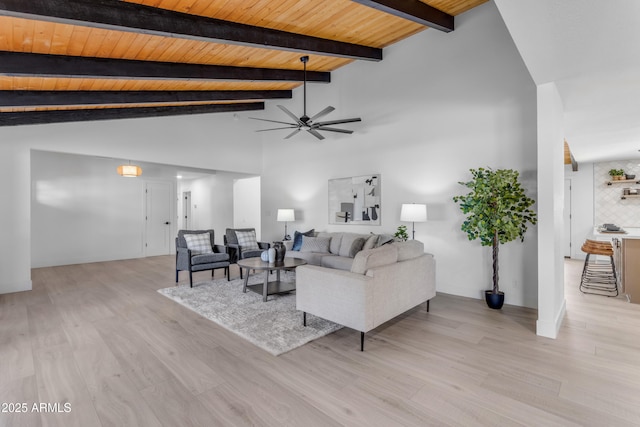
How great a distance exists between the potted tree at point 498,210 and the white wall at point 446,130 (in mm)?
309

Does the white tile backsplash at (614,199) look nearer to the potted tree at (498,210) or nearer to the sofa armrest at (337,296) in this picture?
the potted tree at (498,210)

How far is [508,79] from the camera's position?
4.06m

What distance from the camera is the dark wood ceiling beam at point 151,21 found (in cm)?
213

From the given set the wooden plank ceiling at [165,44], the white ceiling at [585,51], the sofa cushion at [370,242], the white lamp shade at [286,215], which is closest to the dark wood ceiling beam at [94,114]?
the wooden plank ceiling at [165,44]

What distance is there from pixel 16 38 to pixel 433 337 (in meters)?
4.65

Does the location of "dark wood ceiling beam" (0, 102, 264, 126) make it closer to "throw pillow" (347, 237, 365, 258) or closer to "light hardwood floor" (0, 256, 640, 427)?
"light hardwood floor" (0, 256, 640, 427)

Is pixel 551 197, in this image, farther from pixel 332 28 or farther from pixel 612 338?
pixel 332 28

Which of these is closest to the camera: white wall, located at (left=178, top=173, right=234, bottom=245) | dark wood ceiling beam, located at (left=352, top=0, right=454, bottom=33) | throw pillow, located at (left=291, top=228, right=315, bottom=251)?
dark wood ceiling beam, located at (left=352, top=0, right=454, bottom=33)

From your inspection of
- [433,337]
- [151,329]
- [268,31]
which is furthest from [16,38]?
[433,337]

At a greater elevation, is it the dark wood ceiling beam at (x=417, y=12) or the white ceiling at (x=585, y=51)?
the dark wood ceiling beam at (x=417, y=12)

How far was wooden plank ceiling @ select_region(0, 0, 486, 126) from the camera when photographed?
2.55 m

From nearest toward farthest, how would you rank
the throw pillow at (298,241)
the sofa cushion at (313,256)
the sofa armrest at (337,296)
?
1. the sofa armrest at (337,296)
2. the sofa cushion at (313,256)
3. the throw pillow at (298,241)

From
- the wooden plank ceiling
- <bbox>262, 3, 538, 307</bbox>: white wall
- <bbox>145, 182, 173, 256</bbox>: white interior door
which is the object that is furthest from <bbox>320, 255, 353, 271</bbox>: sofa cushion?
<bbox>145, 182, 173, 256</bbox>: white interior door

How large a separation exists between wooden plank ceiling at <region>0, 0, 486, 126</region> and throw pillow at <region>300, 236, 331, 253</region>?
2906 mm
